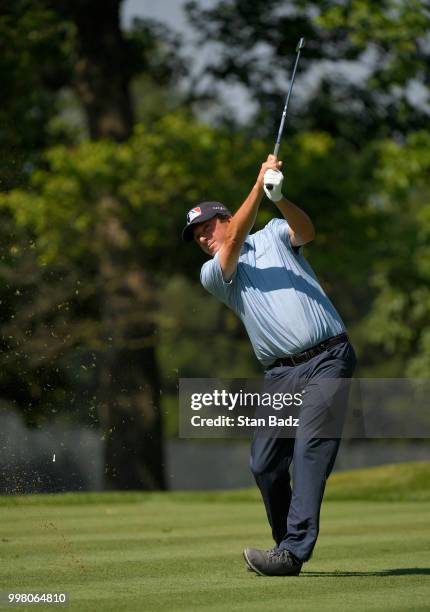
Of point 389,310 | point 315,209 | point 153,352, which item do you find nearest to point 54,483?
point 153,352

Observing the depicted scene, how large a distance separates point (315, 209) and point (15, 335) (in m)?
11.2

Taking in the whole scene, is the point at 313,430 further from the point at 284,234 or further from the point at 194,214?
the point at 194,214

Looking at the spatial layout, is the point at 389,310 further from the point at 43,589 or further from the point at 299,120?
the point at 43,589

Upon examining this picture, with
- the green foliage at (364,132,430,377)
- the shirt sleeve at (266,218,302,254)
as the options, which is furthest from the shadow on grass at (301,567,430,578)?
the green foliage at (364,132,430,377)

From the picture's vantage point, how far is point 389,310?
36969 mm

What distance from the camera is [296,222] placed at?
6570mm

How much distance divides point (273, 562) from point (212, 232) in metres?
1.74

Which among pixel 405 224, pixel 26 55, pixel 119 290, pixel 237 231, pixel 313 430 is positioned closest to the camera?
pixel 237 231

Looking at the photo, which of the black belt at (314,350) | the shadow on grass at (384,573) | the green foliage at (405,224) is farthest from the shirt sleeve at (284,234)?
the green foliage at (405,224)

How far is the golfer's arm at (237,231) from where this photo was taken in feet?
20.9

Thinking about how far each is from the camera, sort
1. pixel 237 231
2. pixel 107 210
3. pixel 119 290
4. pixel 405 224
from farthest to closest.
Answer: pixel 405 224, pixel 107 210, pixel 119 290, pixel 237 231

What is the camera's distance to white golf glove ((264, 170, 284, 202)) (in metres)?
6.47

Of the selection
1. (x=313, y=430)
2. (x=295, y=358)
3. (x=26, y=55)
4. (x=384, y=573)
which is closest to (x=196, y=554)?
(x=384, y=573)

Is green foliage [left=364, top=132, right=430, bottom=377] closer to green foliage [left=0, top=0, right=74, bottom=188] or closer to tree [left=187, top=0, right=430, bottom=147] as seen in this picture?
tree [left=187, top=0, right=430, bottom=147]
